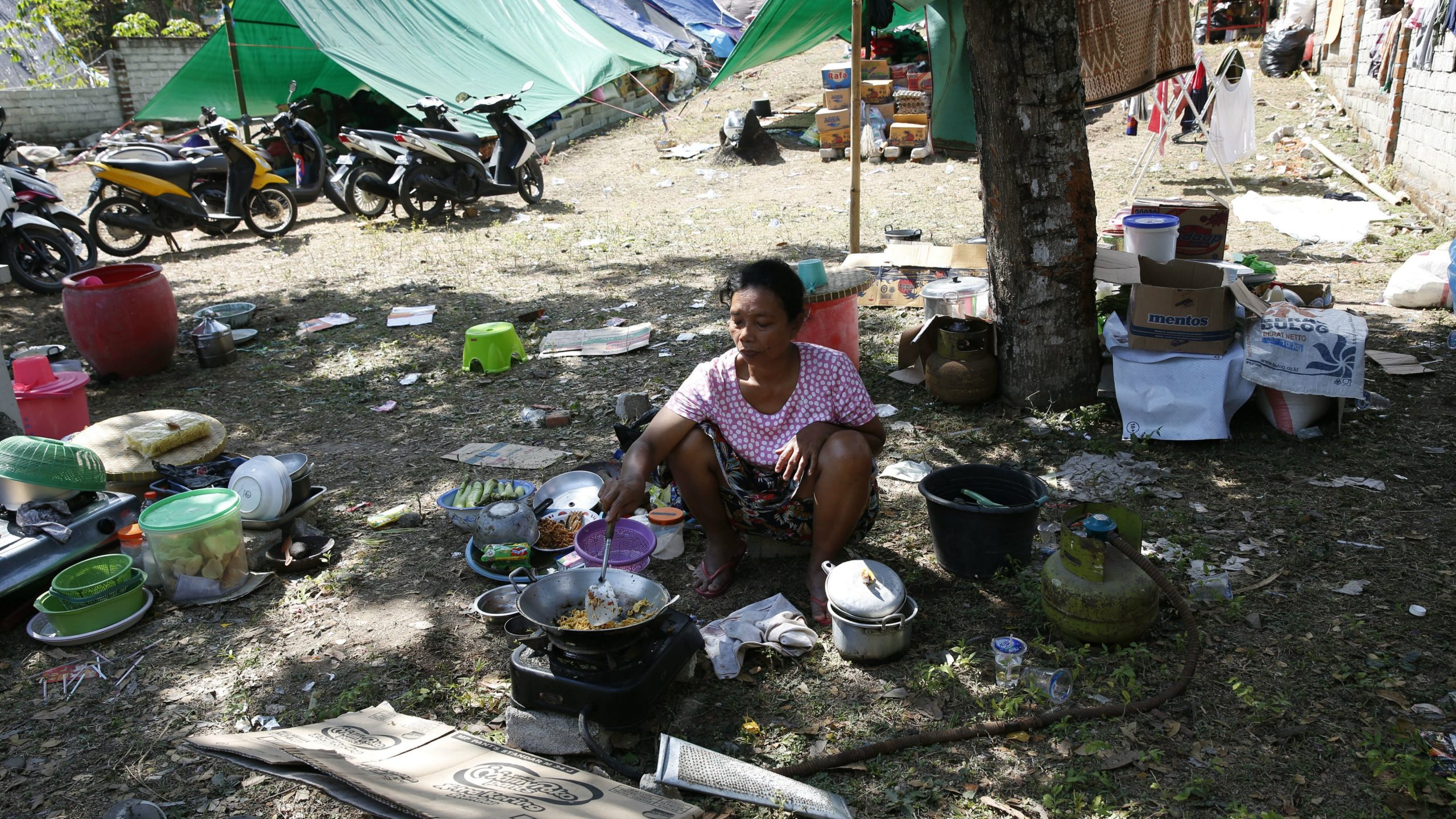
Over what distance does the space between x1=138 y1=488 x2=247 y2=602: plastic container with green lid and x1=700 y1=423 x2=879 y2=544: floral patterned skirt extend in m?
1.66

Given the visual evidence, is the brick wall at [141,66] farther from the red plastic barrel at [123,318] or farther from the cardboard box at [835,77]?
the red plastic barrel at [123,318]

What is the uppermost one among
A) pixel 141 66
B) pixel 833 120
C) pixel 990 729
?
pixel 141 66

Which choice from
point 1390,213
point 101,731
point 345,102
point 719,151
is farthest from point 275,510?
point 345,102

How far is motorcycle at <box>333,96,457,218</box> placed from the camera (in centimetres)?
898

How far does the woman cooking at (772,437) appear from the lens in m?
2.70

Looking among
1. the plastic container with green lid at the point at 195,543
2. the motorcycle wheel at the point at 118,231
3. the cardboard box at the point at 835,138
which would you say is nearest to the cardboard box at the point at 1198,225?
the plastic container with green lid at the point at 195,543

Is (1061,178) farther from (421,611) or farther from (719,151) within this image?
(719,151)

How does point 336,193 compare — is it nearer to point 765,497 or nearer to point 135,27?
point 765,497

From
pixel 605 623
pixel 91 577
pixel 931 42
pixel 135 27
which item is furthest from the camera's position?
pixel 135 27

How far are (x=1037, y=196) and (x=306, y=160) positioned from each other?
8073 mm

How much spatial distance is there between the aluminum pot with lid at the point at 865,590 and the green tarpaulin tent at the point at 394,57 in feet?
28.2

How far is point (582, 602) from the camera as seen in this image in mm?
2557

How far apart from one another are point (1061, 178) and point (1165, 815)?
2.63 m

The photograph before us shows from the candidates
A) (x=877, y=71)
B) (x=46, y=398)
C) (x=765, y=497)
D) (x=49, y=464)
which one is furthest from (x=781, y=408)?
(x=877, y=71)
